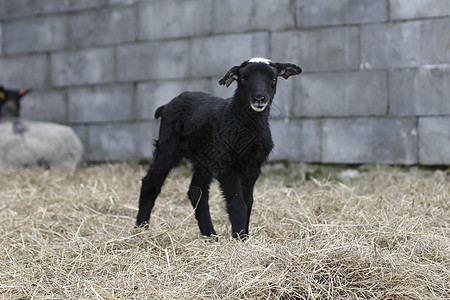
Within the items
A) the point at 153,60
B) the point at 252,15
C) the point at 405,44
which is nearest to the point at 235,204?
the point at 405,44

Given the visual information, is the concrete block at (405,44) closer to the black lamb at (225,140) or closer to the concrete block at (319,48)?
the concrete block at (319,48)

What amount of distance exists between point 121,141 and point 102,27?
153 cm

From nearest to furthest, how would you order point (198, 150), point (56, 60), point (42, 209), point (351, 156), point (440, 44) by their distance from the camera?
1. point (198, 150)
2. point (42, 209)
3. point (440, 44)
4. point (351, 156)
5. point (56, 60)

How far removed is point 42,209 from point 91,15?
3488 mm

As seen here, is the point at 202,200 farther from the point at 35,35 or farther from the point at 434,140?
the point at 35,35

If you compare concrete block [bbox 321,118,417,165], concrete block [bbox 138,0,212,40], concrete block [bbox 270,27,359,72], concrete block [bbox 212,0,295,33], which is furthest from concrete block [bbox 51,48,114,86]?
concrete block [bbox 321,118,417,165]

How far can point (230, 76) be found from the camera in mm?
3418

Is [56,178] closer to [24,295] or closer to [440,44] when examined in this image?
[24,295]

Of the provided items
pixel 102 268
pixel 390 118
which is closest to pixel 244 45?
pixel 390 118

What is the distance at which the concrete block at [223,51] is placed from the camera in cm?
622

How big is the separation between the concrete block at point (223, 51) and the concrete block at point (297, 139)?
87 centimetres

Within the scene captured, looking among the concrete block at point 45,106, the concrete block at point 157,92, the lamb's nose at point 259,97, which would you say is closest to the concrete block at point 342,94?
the concrete block at point 157,92

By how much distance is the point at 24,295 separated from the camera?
268 centimetres

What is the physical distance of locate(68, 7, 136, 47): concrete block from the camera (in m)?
6.84
